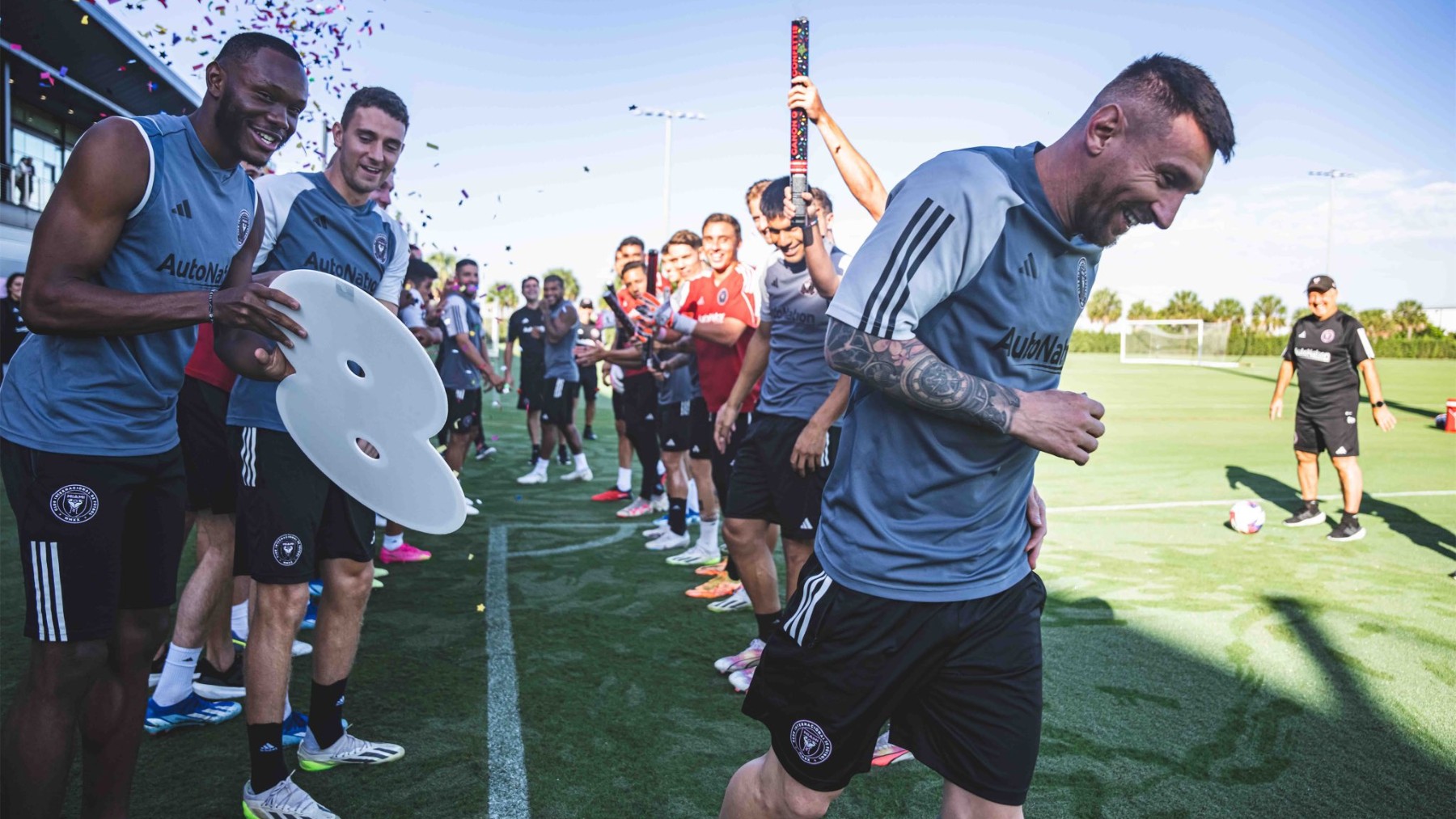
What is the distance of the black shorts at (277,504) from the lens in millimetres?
2965

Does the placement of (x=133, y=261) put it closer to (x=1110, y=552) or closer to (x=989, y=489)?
(x=989, y=489)

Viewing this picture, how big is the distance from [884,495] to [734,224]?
13.3ft

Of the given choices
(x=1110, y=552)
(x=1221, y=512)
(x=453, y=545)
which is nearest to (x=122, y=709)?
(x=453, y=545)

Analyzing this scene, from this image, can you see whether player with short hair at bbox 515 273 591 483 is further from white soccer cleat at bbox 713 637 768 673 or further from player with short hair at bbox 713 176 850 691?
white soccer cleat at bbox 713 637 768 673

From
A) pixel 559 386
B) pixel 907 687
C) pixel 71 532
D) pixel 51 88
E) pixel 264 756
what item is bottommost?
pixel 264 756

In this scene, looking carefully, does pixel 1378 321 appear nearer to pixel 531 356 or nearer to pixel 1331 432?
pixel 1331 432

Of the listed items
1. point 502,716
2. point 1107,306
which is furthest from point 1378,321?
point 502,716

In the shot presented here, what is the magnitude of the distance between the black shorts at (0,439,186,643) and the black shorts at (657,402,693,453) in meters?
5.06

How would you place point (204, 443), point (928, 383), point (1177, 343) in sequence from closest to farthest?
point (928, 383)
point (204, 443)
point (1177, 343)

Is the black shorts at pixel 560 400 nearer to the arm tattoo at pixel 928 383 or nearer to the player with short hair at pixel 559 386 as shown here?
the player with short hair at pixel 559 386

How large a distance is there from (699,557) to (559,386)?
421cm

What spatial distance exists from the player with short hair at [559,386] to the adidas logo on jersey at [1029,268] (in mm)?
8679

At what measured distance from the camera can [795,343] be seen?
4.38 meters

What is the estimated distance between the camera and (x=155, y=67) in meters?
16.4
